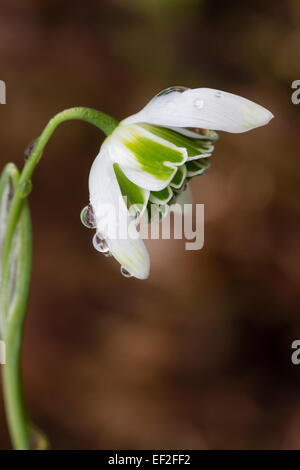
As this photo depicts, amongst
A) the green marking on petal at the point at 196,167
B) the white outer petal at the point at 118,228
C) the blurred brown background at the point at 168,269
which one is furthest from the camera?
the blurred brown background at the point at 168,269

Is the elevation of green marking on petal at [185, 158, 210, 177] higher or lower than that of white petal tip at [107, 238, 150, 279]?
higher

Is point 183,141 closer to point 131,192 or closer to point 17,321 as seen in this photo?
point 131,192

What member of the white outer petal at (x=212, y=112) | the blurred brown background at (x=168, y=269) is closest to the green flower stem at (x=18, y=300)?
the white outer petal at (x=212, y=112)

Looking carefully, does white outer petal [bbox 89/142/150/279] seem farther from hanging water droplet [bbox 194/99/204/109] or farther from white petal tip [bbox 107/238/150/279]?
hanging water droplet [bbox 194/99/204/109]

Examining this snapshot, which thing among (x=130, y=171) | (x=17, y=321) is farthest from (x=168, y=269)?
(x=130, y=171)

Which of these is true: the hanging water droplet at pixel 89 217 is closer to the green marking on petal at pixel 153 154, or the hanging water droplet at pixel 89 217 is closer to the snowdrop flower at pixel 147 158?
the snowdrop flower at pixel 147 158

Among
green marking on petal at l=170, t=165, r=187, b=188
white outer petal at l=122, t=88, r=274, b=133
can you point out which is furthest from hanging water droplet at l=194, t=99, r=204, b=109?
green marking on petal at l=170, t=165, r=187, b=188

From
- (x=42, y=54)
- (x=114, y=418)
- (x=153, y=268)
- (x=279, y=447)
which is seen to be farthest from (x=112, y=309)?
(x=42, y=54)

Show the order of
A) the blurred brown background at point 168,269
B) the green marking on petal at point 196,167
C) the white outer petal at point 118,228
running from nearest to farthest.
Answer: the white outer petal at point 118,228 → the green marking on petal at point 196,167 → the blurred brown background at point 168,269
